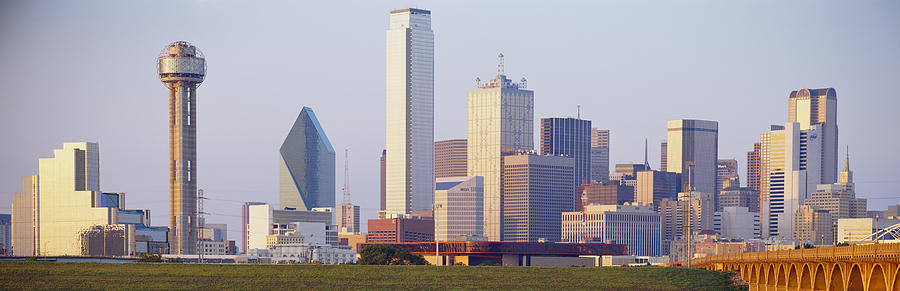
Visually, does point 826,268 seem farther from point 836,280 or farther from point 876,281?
point 876,281

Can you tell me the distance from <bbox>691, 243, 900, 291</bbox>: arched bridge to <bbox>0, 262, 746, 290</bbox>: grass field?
4.32m

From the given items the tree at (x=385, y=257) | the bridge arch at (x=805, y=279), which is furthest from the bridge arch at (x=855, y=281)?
the tree at (x=385, y=257)

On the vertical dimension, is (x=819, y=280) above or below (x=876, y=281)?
below

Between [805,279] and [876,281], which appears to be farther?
[805,279]

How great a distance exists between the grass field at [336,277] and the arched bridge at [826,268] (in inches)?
170

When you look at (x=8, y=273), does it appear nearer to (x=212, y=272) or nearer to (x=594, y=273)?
(x=212, y=272)

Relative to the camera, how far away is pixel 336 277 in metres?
124

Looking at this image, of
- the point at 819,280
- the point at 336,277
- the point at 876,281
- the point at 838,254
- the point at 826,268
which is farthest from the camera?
the point at 336,277

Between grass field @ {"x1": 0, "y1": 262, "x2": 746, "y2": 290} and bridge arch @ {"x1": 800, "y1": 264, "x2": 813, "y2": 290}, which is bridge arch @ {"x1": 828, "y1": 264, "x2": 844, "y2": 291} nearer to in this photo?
bridge arch @ {"x1": 800, "y1": 264, "x2": 813, "y2": 290}

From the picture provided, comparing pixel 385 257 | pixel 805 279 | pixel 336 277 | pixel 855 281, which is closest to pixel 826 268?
pixel 855 281

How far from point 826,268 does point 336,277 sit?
49069 mm

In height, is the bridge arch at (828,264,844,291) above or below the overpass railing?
below

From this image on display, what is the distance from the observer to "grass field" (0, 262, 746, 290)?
11956 centimetres

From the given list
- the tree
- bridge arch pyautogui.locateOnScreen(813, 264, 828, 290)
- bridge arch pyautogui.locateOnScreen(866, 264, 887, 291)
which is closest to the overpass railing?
bridge arch pyautogui.locateOnScreen(866, 264, 887, 291)
